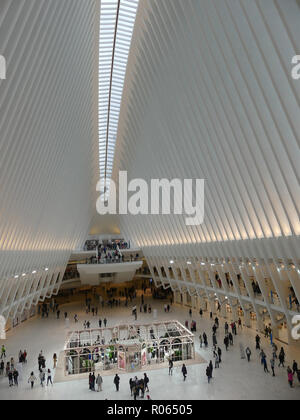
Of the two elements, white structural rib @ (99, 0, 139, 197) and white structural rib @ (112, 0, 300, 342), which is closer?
white structural rib @ (112, 0, 300, 342)

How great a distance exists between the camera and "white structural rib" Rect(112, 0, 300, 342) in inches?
375

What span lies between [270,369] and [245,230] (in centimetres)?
610

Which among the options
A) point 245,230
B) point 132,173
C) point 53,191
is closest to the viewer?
point 245,230

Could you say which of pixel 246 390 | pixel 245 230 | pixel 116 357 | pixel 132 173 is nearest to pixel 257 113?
pixel 245 230

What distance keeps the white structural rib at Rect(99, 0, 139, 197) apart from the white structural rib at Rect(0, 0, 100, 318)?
0.76 m

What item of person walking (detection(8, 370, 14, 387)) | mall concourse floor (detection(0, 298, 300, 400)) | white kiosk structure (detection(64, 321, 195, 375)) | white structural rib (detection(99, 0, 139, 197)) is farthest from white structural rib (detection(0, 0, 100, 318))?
white kiosk structure (detection(64, 321, 195, 375))

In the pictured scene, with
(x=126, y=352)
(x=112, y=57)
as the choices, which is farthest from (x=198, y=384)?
(x=112, y=57)

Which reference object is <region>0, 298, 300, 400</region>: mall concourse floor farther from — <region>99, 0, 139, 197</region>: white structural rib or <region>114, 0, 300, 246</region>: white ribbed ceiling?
<region>99, 0, 139, 197</region>: white structural rib

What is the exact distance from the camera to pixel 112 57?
20.0m

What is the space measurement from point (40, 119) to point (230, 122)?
23.8ft

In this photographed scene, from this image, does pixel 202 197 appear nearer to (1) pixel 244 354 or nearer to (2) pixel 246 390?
(1) pixel 244 354

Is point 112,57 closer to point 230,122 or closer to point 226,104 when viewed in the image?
point 226,104

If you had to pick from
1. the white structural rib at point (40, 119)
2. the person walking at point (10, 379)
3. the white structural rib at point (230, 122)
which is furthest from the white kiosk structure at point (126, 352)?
the white structural rib at point (40, 119)

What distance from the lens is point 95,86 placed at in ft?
71.7
